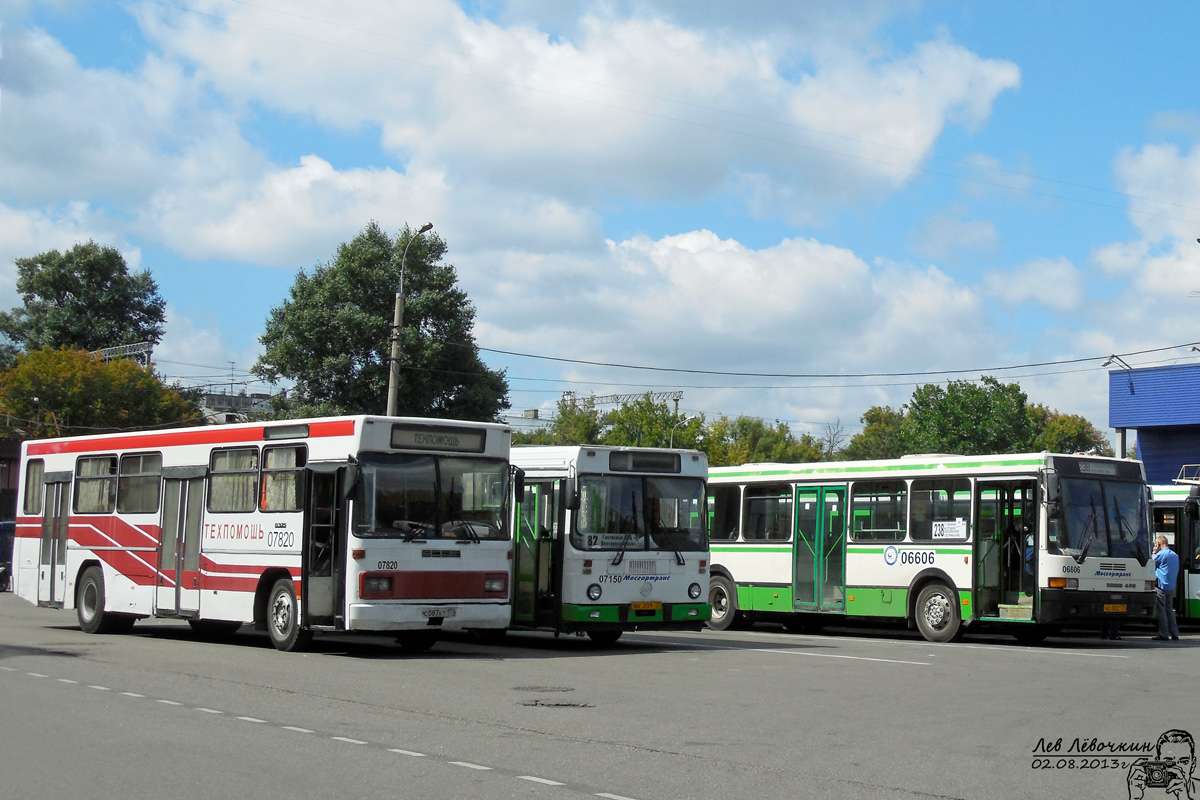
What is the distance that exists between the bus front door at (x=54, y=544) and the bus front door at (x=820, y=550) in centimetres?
1247

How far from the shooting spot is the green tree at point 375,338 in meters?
52.6

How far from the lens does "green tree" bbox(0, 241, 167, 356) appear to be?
83.0 m

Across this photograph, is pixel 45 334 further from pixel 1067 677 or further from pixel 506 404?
pixel 1067 677

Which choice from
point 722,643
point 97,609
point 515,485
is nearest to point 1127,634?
point 722,643

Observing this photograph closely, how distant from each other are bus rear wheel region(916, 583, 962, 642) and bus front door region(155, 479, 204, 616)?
37.4 ft

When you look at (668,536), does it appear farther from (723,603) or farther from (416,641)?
(723,603)

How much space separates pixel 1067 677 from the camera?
15.3 m

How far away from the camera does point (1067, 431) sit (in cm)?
10494

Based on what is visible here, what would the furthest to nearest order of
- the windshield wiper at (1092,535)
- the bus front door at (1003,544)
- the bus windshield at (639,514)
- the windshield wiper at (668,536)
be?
the bus front door at (1003,544) < the windshield wiper at (1092,535) < the windshield wiper at (668,536) < the bus windshield at (639,514)

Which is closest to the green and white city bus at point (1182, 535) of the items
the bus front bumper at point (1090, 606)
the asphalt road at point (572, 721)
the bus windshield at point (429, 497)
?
the bus front bumper at point (1090, 606)

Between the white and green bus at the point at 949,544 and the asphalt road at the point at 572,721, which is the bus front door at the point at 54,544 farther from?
A: the white and green bus at the point at 949,544

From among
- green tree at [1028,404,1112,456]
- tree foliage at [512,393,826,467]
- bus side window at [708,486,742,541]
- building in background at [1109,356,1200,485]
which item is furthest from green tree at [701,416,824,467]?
bus side window at [708,486,742,541]

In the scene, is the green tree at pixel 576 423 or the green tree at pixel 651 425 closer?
the green tree at pixel 651 425

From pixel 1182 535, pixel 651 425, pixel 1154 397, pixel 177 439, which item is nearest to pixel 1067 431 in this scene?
pixel 651 425
